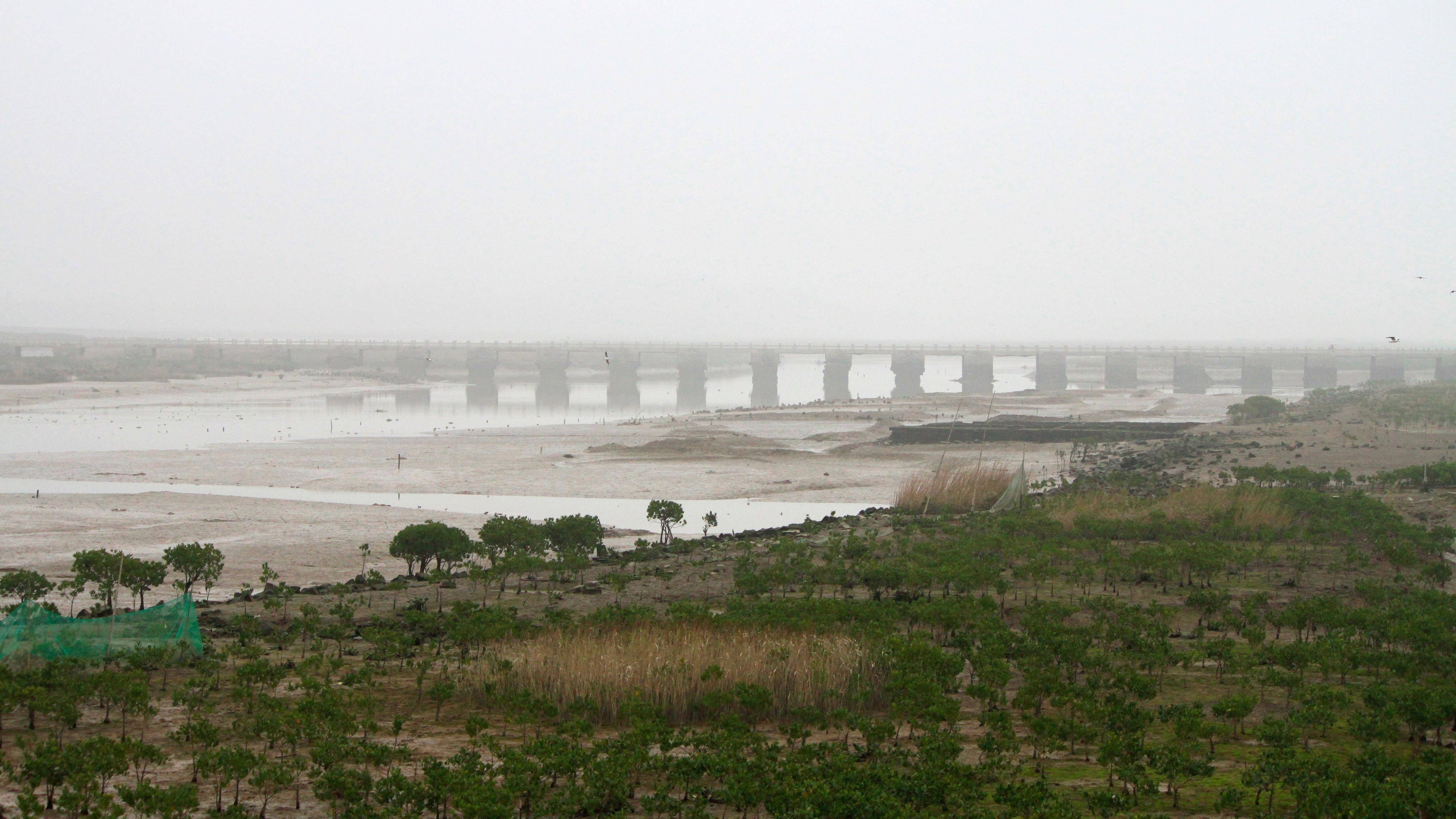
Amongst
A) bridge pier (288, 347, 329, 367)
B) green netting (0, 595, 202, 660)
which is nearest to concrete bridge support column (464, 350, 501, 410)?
bridge pier (288, 347, 329, 367)

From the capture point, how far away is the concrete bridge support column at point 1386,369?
100 m

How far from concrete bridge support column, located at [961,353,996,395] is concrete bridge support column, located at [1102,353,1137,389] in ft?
40.1

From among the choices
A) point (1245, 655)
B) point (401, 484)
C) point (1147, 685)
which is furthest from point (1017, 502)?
point (401, 484)

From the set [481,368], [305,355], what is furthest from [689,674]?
[305,355]

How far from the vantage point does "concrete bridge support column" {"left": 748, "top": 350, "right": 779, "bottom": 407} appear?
3460 inches

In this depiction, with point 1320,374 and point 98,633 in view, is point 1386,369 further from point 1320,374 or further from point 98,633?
point 98,633

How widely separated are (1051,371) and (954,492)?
260ft

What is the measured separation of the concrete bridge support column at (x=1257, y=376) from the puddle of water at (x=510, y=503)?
77.3 metres

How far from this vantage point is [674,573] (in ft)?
59.0

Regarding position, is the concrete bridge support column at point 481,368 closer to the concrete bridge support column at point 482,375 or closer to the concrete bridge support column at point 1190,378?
the concrete bridge support column at point 482,375

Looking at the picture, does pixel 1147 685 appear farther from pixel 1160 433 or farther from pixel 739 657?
pixel 1160 433

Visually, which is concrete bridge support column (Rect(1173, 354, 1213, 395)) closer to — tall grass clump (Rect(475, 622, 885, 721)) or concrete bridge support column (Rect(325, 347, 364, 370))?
concrete bridge support column (Rect(325, 347, 364, 370))

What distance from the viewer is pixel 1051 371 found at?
102 m

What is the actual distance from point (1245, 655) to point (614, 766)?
22.7 ft
